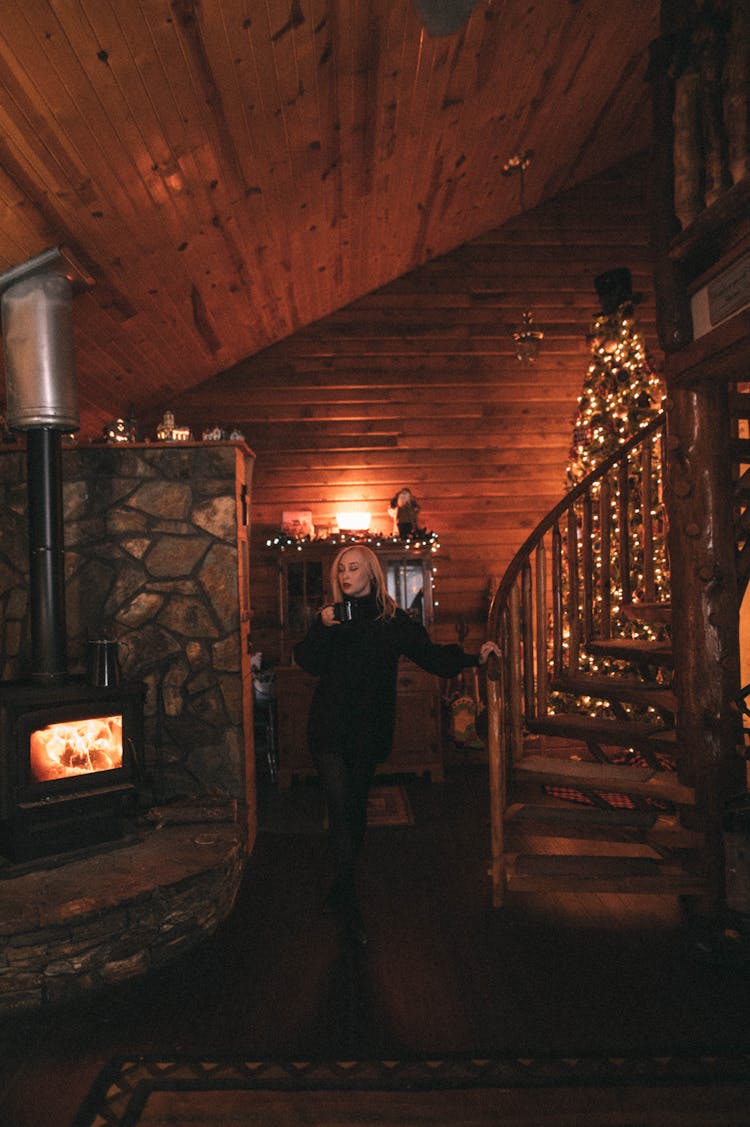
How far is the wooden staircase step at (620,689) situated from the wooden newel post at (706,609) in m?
0.17

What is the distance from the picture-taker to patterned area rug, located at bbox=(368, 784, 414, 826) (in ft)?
13.9

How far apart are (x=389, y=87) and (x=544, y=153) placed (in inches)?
86.7

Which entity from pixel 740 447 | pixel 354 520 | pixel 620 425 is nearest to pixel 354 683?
pixel 740 447

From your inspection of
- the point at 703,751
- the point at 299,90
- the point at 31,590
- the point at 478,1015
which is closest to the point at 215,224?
the point at 299,90

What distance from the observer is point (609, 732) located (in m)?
3.35

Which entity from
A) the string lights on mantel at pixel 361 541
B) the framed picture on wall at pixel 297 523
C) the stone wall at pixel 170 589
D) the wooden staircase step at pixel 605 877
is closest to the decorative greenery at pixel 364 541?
the string lights on mantel at pixel 361 541

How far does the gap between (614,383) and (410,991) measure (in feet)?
13.7

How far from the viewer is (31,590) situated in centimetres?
312

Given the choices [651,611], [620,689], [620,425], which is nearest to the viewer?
[620,689]

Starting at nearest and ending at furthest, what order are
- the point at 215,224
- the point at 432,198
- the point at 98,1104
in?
the point at 98,1104 < the point at 215,224 < the point at 432,198

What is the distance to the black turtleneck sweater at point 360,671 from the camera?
2.91m

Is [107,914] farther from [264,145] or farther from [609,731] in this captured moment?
[264,145]

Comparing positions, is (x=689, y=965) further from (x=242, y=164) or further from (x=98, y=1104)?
(x=242, y=164)

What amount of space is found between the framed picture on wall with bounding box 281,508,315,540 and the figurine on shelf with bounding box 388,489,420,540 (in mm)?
660
